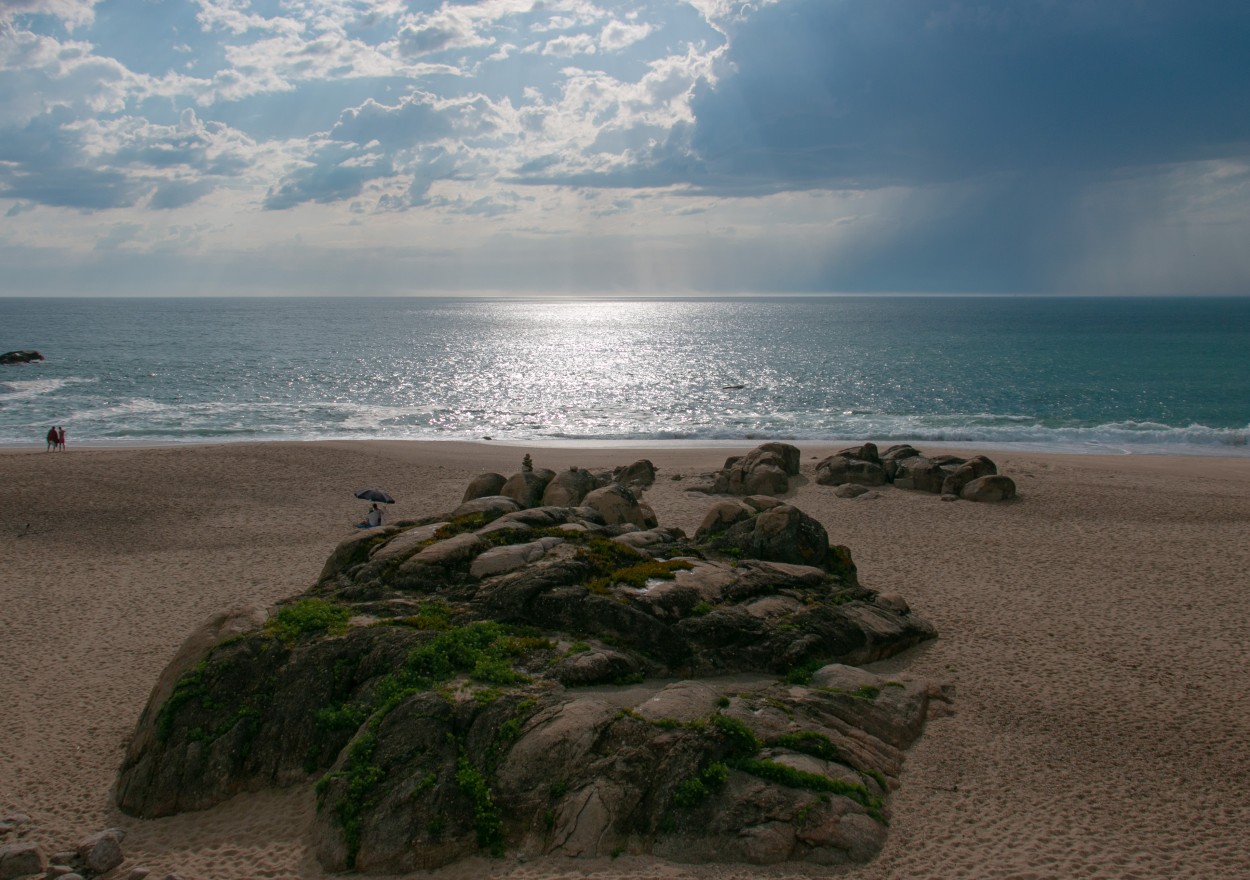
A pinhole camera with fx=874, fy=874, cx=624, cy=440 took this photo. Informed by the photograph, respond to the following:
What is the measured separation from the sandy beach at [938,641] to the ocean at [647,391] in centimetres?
1476

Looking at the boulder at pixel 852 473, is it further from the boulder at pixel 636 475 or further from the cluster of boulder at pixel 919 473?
the boulder at pixel 636 475

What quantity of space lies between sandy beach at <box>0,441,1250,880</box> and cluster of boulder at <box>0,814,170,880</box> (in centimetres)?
23

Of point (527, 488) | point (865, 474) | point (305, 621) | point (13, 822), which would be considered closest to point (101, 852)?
point (13, 822)

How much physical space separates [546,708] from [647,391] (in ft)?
204

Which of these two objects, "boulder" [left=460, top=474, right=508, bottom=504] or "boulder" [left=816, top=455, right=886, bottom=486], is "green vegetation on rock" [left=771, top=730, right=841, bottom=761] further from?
"boulder" [left=816, top=455, right=886, bottom=486]

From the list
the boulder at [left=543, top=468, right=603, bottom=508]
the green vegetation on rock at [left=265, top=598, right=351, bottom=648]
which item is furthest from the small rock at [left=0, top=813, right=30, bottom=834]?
the boulder at [left=543, top=468, right=603, bottom=508]

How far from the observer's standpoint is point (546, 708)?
1110cm

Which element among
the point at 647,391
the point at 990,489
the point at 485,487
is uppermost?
the point at 647,391

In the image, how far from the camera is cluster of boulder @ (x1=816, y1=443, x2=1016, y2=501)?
2972cm

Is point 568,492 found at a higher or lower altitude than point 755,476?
higher

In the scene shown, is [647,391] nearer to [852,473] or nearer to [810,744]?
[852,473]

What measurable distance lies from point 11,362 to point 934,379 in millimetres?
85813

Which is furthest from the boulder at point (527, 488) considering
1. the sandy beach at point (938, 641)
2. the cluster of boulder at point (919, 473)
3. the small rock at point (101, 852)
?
the small rock at point (101, 852)

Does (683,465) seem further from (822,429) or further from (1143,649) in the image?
(1143,649)
